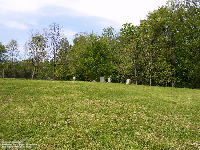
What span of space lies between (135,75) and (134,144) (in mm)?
33757

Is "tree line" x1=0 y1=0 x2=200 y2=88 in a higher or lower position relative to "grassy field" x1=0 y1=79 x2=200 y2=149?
higher

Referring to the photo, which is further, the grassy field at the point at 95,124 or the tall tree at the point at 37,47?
the tall tree at the point at 37,47

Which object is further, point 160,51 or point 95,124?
point 160,51

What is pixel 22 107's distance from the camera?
15.1 metres

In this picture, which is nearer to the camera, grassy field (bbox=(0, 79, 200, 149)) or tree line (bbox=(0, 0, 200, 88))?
grassy field (bbox=(0, 79, 200, 149))

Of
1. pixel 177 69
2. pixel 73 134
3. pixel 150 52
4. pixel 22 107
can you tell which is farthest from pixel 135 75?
pixel 73 134

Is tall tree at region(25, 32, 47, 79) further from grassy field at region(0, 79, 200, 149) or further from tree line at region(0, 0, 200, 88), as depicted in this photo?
grassy field at region(0, 79, 200, 149)

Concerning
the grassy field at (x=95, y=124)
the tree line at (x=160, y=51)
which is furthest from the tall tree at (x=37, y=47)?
the grassy field at (x=95, y=124)

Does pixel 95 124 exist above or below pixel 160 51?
below

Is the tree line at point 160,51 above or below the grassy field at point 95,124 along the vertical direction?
above

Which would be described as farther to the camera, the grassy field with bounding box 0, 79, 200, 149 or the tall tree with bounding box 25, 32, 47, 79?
the tall tree with bounding box 25, 32, 47, 79

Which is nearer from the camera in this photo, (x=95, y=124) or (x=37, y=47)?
(x=95, y=124)

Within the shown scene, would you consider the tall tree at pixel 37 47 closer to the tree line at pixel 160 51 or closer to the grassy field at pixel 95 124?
the tree line at pixel 160 51

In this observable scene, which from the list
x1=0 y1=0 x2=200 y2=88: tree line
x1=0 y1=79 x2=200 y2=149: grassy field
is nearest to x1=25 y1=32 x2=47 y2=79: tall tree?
x1=0 y1=0 x2=200 y2=88: tree line
